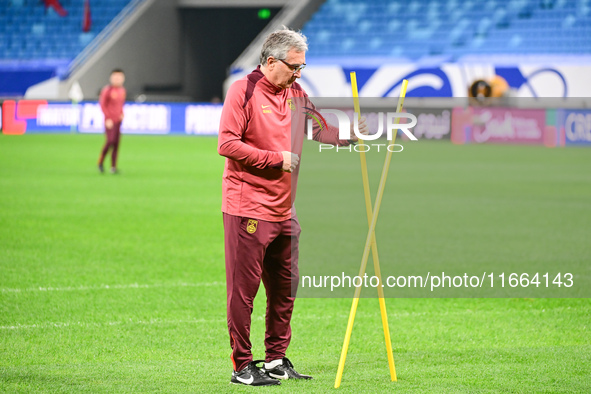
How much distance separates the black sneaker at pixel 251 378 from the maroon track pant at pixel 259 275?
0.10ft

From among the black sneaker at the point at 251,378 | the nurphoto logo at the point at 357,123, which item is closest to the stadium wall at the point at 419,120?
the nurphoto logo at the point at 357,123

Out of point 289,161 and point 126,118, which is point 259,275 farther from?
point 126,118

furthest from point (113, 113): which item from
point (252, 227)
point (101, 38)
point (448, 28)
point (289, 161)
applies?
point (101, 38)

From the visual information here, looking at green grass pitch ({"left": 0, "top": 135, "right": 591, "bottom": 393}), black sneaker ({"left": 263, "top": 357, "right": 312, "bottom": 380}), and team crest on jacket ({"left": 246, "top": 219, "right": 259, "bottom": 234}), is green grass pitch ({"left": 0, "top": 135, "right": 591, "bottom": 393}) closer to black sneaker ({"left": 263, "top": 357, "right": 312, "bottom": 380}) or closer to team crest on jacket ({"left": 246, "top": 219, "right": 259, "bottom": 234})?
black sneaker ({"left": 263, "top": 357, "right": 312, "bottom": 380})

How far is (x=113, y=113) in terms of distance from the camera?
64.5 ft

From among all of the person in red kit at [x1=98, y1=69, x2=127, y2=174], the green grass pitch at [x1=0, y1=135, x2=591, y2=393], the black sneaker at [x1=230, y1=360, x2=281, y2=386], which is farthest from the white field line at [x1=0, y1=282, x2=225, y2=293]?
the person in red kit at [x1=98, y1=69, x2=127, y2=174]

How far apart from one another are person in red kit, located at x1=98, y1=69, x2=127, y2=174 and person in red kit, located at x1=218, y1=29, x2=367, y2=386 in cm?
1424

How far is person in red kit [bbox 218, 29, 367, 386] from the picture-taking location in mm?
4980

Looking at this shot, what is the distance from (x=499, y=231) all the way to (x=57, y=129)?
2499 centimetres

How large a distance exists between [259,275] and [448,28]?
31796 mm

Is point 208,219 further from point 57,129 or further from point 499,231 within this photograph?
point 57,129

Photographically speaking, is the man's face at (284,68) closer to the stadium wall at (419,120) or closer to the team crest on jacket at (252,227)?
the team crest on jacket at (252,227)

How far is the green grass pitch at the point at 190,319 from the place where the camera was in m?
5.47

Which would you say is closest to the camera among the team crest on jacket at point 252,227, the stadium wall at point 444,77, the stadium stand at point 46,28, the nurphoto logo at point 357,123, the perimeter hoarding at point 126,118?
the team crest on jacket at point 252,227
